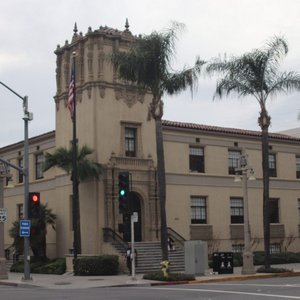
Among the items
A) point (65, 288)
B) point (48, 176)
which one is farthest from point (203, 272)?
point (48, 176)

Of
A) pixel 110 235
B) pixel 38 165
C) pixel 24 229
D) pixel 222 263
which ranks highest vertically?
pixel 38 165

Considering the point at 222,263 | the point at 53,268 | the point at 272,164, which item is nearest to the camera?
the point at 222,263

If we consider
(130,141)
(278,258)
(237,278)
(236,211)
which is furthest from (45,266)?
(278,258)

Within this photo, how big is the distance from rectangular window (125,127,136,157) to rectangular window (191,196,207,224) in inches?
232

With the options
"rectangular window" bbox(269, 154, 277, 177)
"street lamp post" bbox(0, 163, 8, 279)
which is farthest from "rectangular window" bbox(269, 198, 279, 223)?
"street lamp post" bbox(0, 163, 8, 279)

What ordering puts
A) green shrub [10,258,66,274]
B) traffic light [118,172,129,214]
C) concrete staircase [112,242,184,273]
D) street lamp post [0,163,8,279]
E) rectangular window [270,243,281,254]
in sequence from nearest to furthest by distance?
1. traffic light [118,172,129,214]
2. street lamp post [0,163,8,279]
3. concrete staircase [112,242,184,273]
4. green shrub [10,258,66,274]
5. rectangular window [270,243,281,254]

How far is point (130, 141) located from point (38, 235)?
8.15 m

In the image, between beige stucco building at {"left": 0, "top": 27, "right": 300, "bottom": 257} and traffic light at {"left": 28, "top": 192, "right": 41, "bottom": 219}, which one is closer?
traffic light at {"left": 28, "top": 192, "right": 41, "bottom": 219}

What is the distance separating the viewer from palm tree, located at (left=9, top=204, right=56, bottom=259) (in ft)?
124

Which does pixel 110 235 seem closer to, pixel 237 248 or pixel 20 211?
pixel 237 248

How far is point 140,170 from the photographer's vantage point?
38.5 metres

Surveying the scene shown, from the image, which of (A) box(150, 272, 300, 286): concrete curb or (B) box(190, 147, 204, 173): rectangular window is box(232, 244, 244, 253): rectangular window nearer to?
(B) box(190, 147, 204, 173): rectangular window

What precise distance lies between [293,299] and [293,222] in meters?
30.4

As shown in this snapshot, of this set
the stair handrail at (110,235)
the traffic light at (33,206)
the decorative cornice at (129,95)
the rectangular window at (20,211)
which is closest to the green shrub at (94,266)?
the stair handrail at (110,235)
